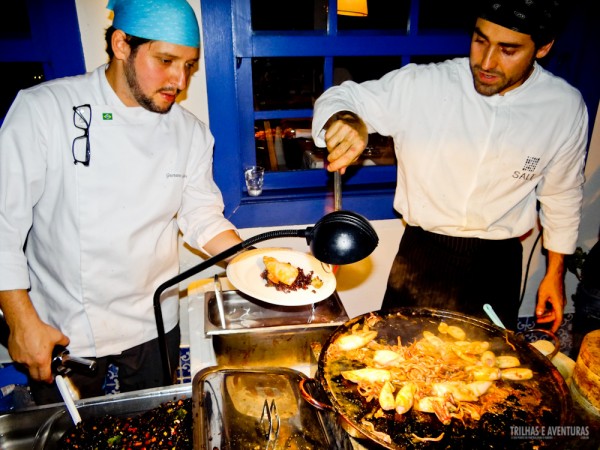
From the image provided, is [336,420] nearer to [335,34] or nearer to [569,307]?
[335,34]

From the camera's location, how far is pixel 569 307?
14.3 ft

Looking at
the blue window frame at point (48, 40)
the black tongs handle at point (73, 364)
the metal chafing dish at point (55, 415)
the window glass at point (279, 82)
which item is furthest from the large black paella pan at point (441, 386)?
the blue window frame at point (48, 40)

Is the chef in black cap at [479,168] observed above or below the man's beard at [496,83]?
below

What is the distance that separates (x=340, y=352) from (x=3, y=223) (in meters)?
1.91

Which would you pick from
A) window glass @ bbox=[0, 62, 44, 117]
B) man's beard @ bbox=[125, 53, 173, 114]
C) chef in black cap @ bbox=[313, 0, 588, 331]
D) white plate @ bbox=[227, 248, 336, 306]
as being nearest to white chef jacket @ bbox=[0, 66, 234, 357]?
man's beard @ bbox=[125, 53, 173, 114]

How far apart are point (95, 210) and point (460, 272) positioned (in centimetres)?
249

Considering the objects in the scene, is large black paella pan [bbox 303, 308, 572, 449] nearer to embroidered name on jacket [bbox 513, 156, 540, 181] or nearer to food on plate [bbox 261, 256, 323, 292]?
food on plate [bbox 261, 256, 323, 292]

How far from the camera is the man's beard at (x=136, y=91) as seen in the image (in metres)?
2.22

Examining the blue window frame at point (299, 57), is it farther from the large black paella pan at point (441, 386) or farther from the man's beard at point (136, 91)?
the large black paella pan at point (441, 386)

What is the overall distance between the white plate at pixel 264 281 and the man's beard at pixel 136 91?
3.57 feet

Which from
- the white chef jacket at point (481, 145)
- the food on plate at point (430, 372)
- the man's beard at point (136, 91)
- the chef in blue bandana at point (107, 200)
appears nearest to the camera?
the food on plate at point (430, 372)

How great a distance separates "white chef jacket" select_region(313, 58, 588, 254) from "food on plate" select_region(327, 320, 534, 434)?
1112mm

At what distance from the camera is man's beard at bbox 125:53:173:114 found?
2.22 m

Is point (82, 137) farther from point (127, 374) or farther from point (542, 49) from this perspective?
point (542, 49)
